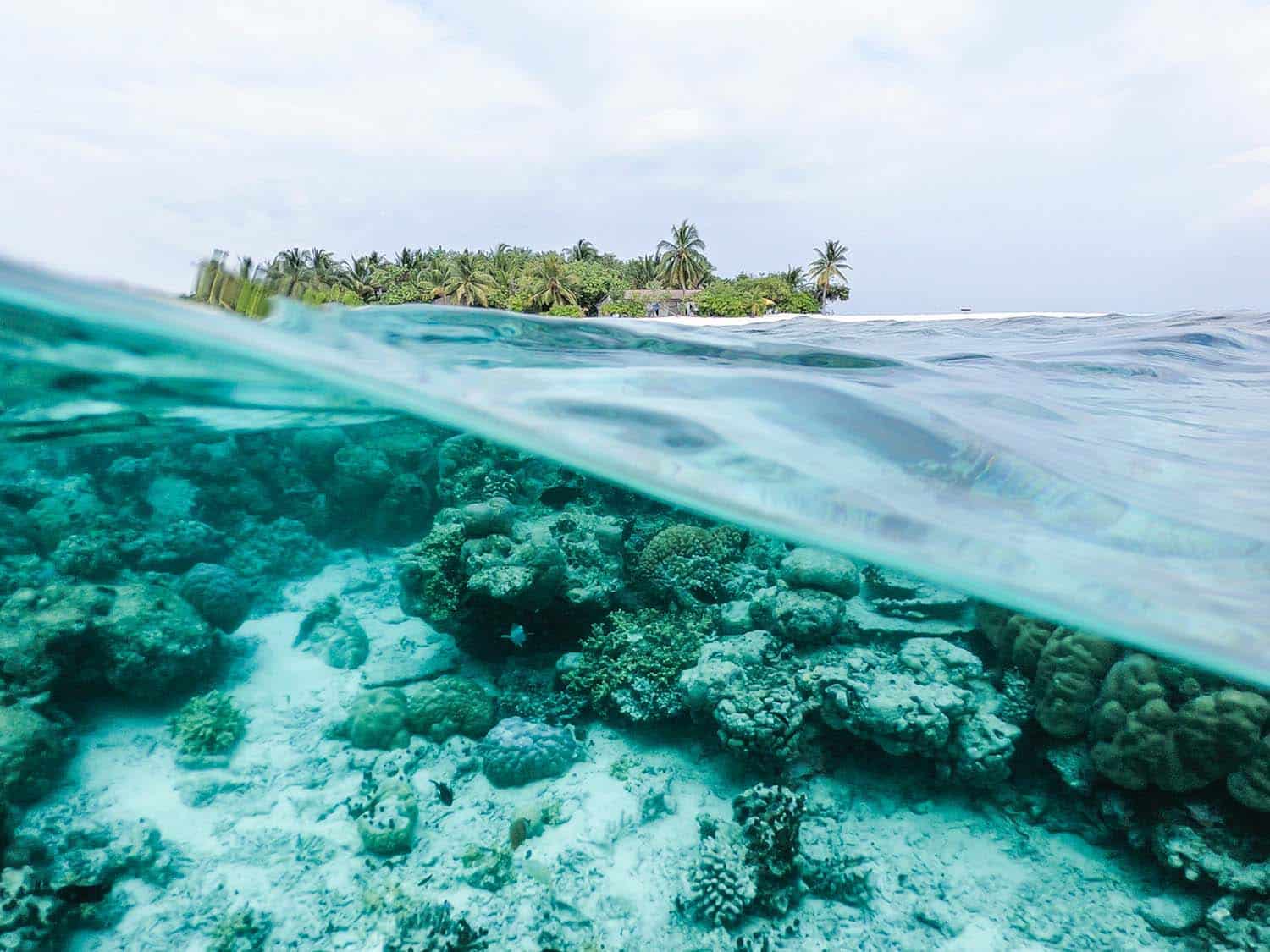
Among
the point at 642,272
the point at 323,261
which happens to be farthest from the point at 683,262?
the point at 323,261

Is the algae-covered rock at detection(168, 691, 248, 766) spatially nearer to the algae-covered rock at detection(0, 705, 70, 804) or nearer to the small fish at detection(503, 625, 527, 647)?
the algae-covered rock at detection(0, 705, 70, 804)

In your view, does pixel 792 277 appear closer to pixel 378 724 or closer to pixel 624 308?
pixel 624 308

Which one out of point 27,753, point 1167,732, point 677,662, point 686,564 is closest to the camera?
point 1167,732

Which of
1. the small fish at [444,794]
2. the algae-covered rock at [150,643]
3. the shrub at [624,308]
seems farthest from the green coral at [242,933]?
the shrub at [624,308]

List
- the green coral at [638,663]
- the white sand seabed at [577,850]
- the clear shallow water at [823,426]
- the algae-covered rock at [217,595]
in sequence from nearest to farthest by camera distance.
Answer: the clear shallow water at [823,426] → the white sand seabed at [577,850] → the green coral at [638,663] → the algae-covered rock at [217,595]

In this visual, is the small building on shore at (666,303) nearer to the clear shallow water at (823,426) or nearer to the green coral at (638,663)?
the green coral at (638,663)

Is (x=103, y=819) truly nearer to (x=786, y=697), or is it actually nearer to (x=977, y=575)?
(x=786, y=697)
